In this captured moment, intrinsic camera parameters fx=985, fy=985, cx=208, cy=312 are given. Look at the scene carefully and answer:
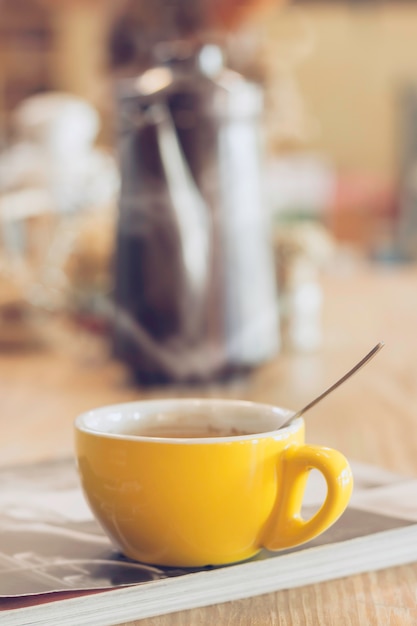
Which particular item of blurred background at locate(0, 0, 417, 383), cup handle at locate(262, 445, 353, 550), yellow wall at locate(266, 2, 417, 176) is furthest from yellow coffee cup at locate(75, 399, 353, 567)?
yellow wall at locate(266, 2, 417, 176)

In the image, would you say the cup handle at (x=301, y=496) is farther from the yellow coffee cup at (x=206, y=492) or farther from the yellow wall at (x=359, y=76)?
the yellow wall at (x=359, y=76)

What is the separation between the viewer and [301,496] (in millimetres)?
370

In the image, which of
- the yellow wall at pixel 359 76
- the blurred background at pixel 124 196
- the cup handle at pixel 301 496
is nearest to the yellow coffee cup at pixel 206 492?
the cup handle at pixel 301 496

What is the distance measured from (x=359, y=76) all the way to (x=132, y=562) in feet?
18.2

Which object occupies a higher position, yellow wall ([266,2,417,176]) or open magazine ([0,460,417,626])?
yellow wall ([266,2,417,176])

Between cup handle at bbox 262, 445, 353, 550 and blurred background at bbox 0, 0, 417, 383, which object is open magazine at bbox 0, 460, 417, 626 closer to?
cup handle at bbox 262, 445, 353, 550

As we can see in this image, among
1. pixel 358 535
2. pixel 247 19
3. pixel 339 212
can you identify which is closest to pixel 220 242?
pixel 358 535

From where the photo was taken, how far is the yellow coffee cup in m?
0.35

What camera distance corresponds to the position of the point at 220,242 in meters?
0.80

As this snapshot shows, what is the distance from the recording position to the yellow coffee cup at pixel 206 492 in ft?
1.15

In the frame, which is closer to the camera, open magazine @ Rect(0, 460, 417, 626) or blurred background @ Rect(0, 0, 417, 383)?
open magazine @ Rect(0, 460, 417, 626)

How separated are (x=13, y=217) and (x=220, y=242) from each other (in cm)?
30

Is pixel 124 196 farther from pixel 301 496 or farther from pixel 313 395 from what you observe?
pixel 301 496

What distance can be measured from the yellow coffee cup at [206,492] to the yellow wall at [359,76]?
536cm
